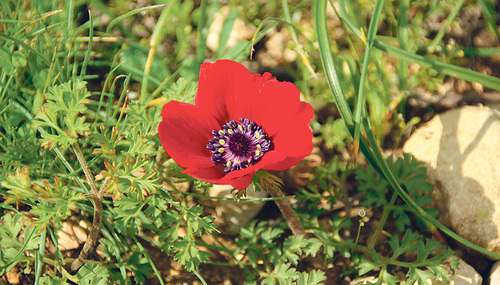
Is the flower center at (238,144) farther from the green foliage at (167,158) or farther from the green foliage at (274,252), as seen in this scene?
the green foliage at (274,252)

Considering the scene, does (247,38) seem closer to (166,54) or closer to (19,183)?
(166,54)

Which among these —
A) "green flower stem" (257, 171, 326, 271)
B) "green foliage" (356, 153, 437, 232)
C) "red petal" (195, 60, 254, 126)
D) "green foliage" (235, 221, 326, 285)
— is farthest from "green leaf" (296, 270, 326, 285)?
"red petal" (195, 60, 254, 126)

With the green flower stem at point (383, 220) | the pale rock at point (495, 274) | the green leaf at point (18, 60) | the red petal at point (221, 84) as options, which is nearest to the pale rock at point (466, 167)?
the pale rock at point (495, 274)

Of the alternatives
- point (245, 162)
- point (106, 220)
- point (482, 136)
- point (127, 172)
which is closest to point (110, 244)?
point (106, 220)

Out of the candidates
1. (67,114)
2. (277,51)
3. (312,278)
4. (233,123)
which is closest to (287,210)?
(312,278)

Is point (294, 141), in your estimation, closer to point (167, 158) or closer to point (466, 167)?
point (167, 158)
